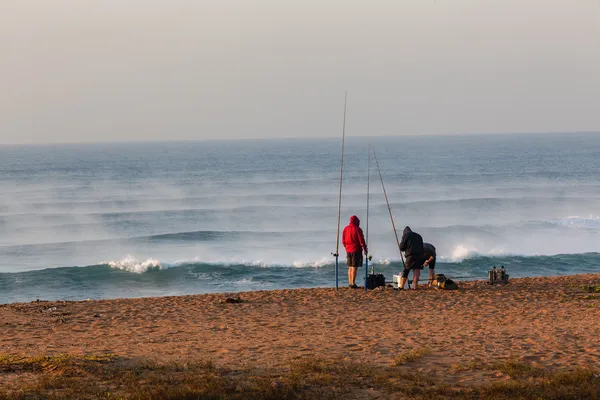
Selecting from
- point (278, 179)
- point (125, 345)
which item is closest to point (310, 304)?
point (125, 345)

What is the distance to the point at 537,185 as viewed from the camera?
6000 centimetres

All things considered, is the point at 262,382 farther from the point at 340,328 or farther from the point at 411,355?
the point at 340,328

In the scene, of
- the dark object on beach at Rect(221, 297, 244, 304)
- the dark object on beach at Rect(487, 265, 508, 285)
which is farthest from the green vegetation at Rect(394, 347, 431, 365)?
the dark object on beach at Rect(487, 265, 508, 285)

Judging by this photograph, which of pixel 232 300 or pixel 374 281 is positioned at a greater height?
pixel 374 281

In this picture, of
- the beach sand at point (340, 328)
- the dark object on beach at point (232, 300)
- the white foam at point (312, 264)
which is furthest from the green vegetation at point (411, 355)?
the white foam at point (312, 264)

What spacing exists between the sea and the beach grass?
23.9 ft

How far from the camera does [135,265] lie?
1035 inches

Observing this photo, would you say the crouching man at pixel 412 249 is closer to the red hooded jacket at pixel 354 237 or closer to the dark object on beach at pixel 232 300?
the red hooded jacket at pixel 354 237

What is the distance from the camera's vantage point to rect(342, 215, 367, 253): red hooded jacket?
14.9 m

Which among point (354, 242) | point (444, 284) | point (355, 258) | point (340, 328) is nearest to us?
point (340, 328)

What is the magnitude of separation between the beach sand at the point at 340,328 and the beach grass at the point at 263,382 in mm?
292

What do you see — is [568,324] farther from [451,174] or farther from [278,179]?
[451,174]

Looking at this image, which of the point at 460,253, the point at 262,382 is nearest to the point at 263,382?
the point at 262,382

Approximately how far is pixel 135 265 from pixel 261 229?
1218 cm
